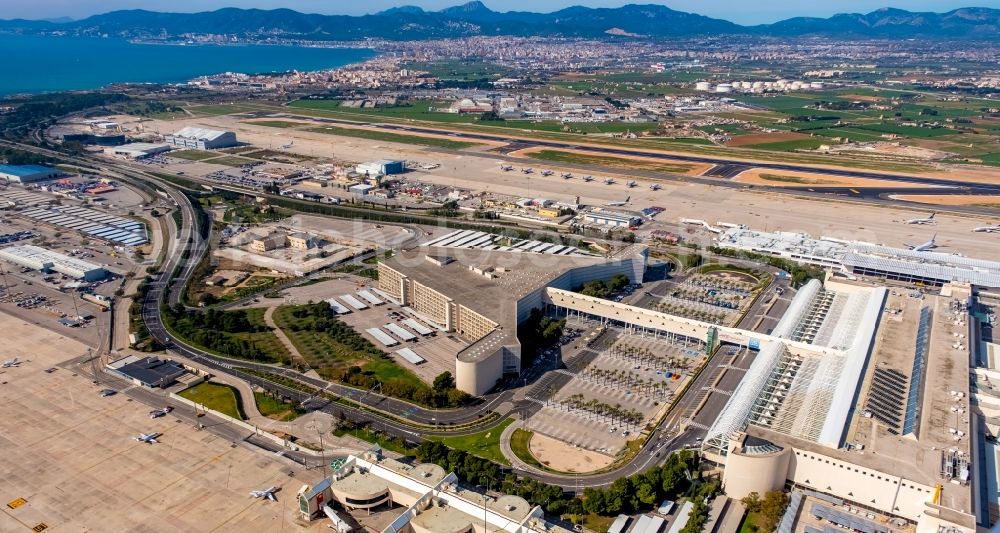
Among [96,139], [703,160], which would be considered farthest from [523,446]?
[96,139]

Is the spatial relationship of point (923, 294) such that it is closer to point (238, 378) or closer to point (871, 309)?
point (871, 309)

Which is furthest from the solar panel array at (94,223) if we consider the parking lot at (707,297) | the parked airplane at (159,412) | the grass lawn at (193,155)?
the parking lot at (707,297)

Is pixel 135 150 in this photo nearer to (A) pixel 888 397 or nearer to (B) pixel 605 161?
(B) pixel 605 161

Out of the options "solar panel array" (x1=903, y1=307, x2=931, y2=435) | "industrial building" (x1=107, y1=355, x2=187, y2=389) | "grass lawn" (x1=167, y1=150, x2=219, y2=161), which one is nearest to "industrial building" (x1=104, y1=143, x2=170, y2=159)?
"grass lawn" (x1=167, y1=150, x2=219, y2=161)

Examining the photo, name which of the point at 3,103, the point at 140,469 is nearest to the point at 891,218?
the point at 140,469

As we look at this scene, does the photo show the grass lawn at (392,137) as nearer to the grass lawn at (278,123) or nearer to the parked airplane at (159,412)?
the grass lawn at (278,123)

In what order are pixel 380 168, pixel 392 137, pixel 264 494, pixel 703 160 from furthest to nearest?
pixel 392 137, pixel 703 160, pixel 380 168, pixel 264 494

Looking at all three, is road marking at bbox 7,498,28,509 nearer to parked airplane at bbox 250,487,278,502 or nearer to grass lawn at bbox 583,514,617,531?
parked airplane at bbox 250,487,278,502
